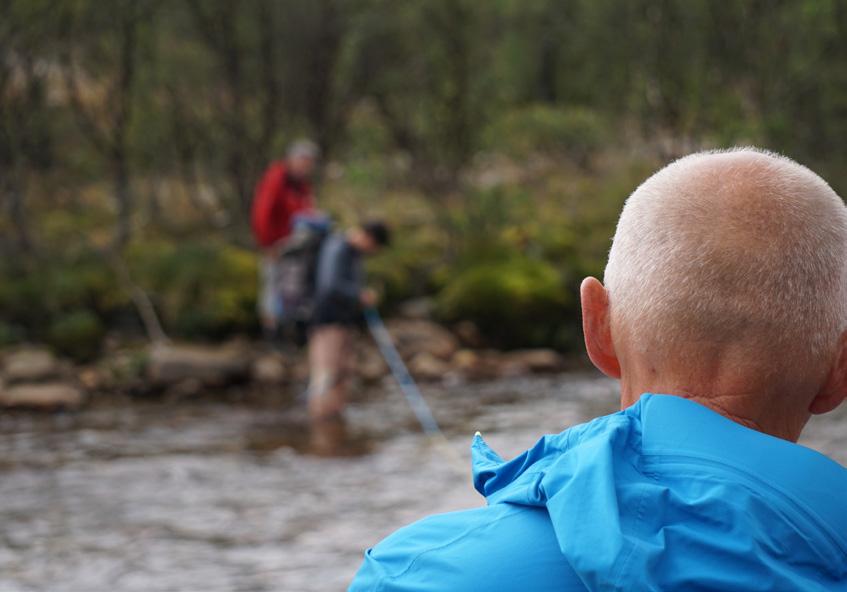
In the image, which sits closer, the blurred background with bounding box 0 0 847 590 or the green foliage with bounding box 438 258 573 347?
the blurred background with bounding box 0 0 847 590

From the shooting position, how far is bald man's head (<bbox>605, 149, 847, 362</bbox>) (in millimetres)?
1218

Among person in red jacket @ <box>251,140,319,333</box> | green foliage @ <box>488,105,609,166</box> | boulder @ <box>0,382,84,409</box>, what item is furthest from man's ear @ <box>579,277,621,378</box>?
green foliage @ <box>488,105,609,166</box>

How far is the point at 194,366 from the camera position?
12.6 metres

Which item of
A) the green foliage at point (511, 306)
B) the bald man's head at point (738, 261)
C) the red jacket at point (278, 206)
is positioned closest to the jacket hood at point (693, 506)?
the bald man's head at point (738, 261)

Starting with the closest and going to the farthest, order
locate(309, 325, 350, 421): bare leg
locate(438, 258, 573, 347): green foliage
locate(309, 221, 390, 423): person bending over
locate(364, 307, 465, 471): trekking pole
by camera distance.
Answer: locate(309, 221, 390, 423): person bending over, locate(364, 307, 465, 471): trekking pole, locate(309, 325, 350, 421): bare leg, locate(438, 258, 573, 347): green foliage

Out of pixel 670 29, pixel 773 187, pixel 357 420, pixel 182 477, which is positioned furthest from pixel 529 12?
pixel 773 187

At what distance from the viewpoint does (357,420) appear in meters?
11.1

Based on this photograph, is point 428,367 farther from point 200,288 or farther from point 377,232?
point 377,232

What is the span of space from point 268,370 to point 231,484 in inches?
173

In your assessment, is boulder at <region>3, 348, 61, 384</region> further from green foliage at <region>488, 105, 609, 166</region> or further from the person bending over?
green foliage at <region>488, 105, 609, 166</region>

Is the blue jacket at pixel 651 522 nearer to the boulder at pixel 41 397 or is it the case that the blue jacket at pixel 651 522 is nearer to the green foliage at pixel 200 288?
the boulder at pixel 41 397

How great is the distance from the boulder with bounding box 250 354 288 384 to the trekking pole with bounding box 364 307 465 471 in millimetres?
1170

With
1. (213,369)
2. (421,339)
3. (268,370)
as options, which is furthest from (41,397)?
(421,339)

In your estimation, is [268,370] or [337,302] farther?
[268,370]
